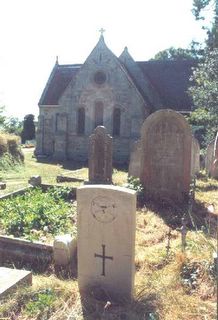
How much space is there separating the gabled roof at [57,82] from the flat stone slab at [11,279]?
23.5 metres

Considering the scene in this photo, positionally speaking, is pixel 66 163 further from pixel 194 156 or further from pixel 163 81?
pixel 194 156

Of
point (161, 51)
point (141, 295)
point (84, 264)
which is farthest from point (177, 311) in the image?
point (161, 51)

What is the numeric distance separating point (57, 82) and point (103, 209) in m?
26.1

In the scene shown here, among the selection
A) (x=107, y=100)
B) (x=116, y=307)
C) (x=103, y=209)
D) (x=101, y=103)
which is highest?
(x=107, y=100)

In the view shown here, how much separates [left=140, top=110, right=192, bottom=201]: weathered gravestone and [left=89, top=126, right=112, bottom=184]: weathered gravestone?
245cm

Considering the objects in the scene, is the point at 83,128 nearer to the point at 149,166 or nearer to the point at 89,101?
the point at 89,101

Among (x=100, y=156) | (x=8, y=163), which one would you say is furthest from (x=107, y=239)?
(x=8, y=163)

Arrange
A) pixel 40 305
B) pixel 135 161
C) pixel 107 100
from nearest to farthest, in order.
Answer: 1. pixel 40 305
2. pixel 135 161
3. pixel 107 100

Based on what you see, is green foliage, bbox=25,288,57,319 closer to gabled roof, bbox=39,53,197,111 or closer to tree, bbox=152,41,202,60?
gabled roof, bbox=39,53,197,111

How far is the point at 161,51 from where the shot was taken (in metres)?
53.3

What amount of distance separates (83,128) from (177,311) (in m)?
22.9

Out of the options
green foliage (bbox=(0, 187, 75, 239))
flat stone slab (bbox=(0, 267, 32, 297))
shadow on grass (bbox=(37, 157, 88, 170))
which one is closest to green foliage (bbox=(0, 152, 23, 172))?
shadow on grass (bbox=(37, 157, 88, 170))

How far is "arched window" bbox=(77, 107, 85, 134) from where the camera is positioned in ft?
88.5

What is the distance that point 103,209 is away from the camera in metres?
5.32
